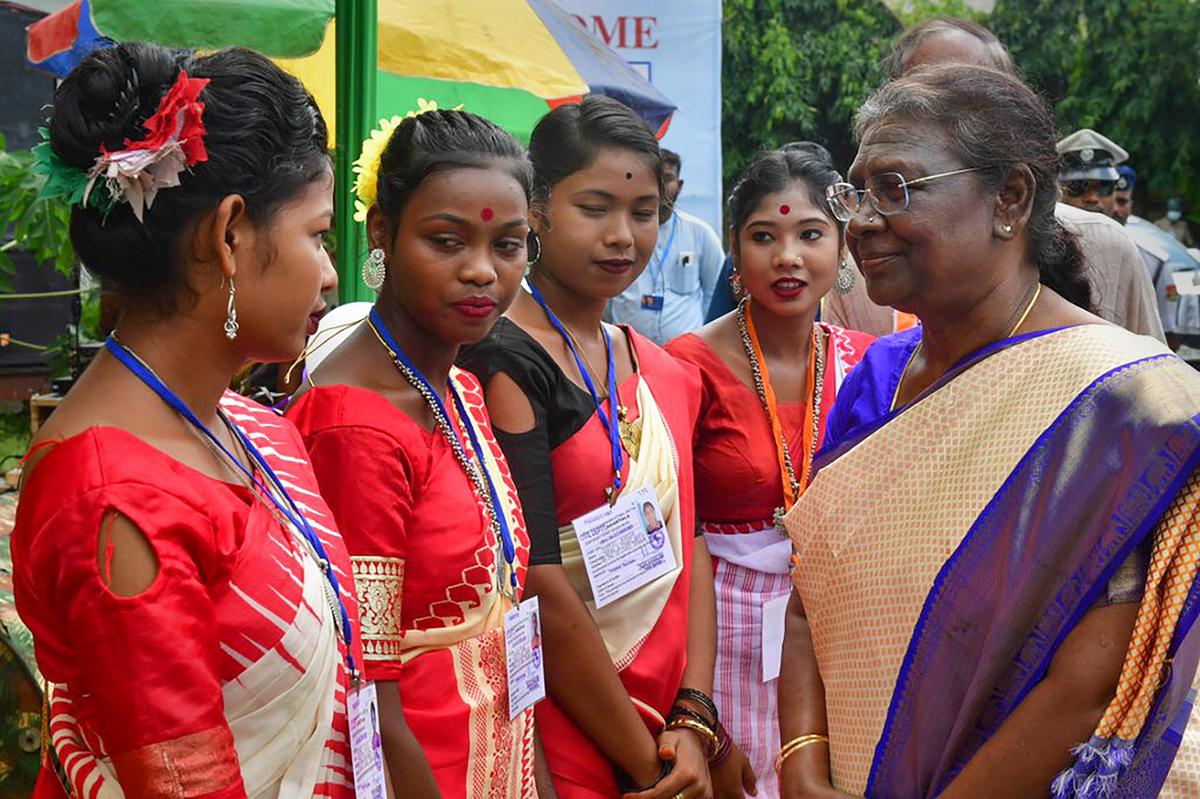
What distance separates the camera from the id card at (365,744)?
5.83 feet

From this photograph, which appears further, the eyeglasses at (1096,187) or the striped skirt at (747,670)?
the eyeglasses at (1096,187)

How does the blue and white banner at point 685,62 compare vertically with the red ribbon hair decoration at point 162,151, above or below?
below

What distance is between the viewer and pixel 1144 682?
1753mm

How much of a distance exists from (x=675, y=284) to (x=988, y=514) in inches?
206

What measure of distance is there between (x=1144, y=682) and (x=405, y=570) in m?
1.13

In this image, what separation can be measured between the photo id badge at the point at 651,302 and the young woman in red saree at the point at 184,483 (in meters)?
5.12

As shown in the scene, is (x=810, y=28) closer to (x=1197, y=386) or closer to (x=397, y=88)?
(x=397, y=88)

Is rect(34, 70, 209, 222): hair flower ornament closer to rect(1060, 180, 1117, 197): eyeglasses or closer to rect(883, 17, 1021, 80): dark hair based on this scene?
rect(883, 17, 1021, 80): dark hair

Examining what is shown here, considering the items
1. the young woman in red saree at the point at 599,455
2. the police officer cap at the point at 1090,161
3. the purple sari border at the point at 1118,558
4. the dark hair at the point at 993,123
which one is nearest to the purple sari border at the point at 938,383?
the dark hair at the point at 993,123

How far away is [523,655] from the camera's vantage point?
233 cm

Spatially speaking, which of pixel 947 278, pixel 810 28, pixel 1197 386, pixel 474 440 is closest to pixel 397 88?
pixel 474 440

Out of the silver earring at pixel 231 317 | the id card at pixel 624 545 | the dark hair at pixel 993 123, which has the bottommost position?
the id card at pixel 624 545

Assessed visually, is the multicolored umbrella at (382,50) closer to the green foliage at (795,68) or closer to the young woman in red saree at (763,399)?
the young woman in red saree at (763,399)

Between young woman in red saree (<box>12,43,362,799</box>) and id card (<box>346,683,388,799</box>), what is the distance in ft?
0.06
